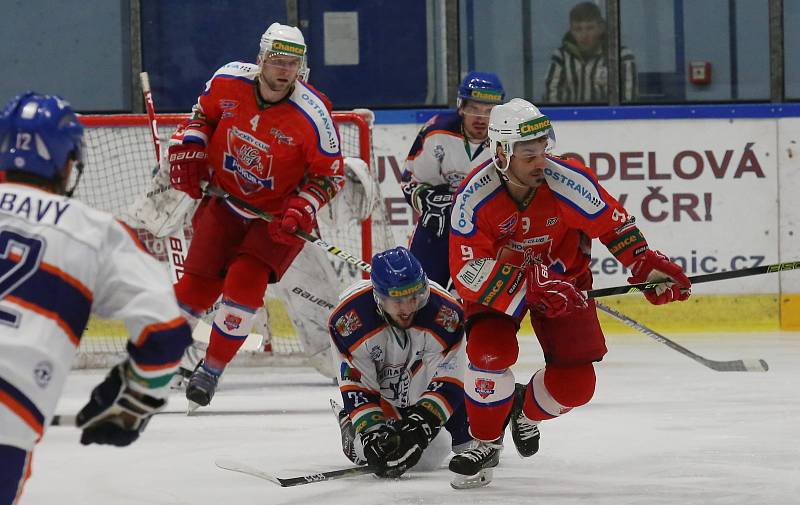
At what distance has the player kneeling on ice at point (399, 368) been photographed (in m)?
3.53

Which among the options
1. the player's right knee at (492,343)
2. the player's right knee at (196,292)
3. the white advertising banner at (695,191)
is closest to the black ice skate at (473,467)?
the player's right knee at (492,343)

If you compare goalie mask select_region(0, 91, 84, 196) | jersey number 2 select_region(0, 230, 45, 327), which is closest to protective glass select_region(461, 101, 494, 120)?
goalie mask select_region(0, 91, 84, 196)

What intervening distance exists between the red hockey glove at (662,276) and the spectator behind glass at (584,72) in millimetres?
3356

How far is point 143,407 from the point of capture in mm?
1999

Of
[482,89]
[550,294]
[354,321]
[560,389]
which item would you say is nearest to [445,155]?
[482,89]

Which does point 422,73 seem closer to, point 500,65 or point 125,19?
point 500,65

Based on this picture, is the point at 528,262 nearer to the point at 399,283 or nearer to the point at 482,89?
the point at 399,283

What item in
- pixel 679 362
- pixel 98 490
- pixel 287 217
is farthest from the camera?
pixel 679 362

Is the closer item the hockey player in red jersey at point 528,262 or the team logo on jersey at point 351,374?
the hockey player in red jersey at point 528,262

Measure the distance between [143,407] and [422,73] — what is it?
Answer: 5.12m

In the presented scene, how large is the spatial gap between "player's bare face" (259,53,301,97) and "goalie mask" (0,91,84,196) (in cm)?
227

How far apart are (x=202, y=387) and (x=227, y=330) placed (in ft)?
0.60

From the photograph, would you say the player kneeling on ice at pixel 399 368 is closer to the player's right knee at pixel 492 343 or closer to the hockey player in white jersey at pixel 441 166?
the player's right knee at pixel 492 343

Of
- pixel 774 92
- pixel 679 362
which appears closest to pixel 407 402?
pixel 679 362
